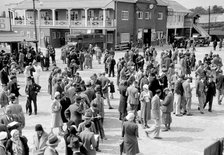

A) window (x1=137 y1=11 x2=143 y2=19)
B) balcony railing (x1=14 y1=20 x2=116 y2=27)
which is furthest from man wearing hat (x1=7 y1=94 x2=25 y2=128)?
window (x1=137 y1=11 x2=143 y2=19)

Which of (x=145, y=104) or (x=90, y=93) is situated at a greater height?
(x=90, y=93)

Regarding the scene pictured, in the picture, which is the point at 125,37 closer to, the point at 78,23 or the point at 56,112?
the point at 78,23

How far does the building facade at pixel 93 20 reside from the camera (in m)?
39.8

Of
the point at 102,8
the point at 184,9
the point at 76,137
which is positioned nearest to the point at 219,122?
the point at 76,137

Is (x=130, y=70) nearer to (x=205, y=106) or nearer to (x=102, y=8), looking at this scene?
(x=205, y=106)

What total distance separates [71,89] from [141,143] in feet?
10.1

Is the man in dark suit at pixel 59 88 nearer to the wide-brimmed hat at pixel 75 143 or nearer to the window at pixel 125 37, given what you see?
the wide-brimmed hat at pixel 75 143

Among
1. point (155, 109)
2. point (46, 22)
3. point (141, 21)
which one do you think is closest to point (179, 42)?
point (141, 21)

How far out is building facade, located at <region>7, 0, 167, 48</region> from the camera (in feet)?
131

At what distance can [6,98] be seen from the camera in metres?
10.6

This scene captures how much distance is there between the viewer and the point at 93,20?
40.3 meters

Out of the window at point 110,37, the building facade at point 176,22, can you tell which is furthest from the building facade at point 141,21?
the building facade at point 176,22

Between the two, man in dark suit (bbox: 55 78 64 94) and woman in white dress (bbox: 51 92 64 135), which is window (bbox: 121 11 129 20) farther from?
woman in white dress (bbox: 51 92 64 135)

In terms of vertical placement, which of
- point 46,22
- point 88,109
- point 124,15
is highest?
point 124,15
